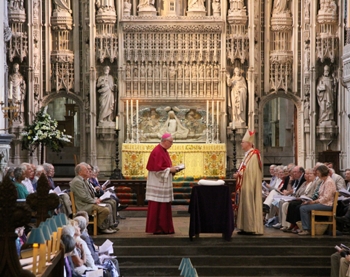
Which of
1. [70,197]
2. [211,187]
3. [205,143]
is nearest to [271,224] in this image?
[211,187]

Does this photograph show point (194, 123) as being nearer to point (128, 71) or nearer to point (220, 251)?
point (128, 71)

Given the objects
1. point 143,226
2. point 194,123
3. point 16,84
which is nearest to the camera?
point 143,226

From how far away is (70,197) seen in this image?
12102 millimetres

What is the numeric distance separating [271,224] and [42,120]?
725 centimetres

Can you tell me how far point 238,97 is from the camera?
20359 millimetres

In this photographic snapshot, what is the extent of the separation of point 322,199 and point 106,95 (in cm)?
947

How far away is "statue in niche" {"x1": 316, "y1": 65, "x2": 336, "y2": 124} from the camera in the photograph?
2006 cm

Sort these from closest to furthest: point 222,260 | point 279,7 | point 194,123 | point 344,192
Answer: point 222,260, point 344,192, point 194,123, point 279,7

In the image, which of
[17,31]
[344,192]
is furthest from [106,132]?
[344,192]

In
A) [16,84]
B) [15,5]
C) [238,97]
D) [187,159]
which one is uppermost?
[15,5]

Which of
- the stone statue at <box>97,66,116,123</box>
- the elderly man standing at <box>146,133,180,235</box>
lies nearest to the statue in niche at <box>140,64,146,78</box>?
the stone statue at <box>97,66,116,123</box>

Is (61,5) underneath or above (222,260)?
above

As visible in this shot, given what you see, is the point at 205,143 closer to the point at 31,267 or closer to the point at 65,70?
the point at 65,70

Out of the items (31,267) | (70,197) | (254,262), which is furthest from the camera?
(70,197)
